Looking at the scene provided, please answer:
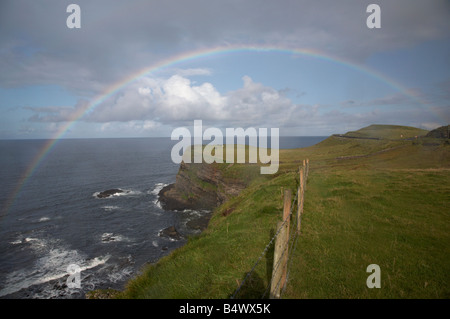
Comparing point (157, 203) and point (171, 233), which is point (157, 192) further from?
point (171, 233)

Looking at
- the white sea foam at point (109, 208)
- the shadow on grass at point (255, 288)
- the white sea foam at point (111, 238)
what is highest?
the shadow on grass at point (255, 288)

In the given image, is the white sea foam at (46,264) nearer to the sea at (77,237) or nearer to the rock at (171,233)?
the sea at (77,237)

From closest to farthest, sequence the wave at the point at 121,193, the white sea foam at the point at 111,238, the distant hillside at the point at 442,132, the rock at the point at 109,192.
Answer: the white sea foam at the point at 111,238 < the distant hillside at the point at 442,132 < the rock at the point at 109,192 < the wave at the point at 121,193

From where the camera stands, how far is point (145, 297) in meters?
8.29

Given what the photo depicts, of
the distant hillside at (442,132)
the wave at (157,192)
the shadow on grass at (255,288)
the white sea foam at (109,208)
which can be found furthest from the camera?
the wave at (157,192)

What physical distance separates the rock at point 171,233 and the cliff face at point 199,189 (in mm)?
12600

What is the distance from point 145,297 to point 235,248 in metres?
4.28

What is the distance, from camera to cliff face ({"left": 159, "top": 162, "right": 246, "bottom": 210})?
4784 centimetres

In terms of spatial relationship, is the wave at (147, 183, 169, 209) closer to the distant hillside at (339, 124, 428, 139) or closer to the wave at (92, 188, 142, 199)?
the wave at (92, 188, 142, 199)

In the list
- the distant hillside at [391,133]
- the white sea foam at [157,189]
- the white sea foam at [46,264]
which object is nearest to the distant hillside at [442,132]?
the distant hillside at [391,133]

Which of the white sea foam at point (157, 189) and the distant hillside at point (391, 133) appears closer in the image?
the white sea foam at point (157, 189)

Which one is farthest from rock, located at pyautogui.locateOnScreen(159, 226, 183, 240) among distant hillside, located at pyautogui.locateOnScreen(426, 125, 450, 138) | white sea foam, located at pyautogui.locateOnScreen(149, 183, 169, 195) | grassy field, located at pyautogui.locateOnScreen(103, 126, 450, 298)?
distant hillside, located at pyautogui.locateOnScreen(426, 125, 450, 138)

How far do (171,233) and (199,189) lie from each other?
19952 mm

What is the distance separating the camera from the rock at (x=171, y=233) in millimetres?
36659
